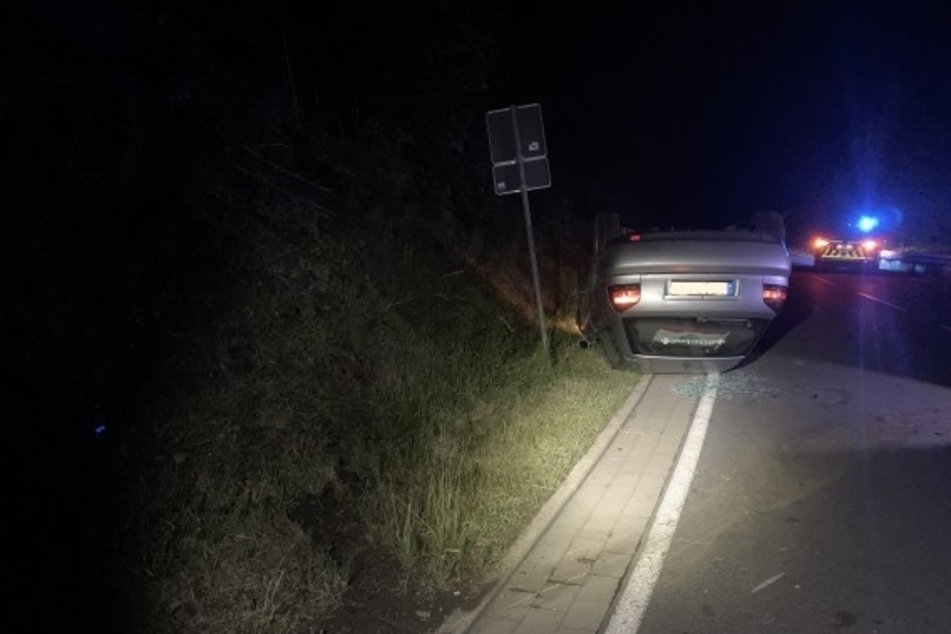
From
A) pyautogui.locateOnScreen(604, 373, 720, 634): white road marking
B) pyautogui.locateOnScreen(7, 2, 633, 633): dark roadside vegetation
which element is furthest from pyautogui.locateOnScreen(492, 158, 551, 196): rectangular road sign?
pyautogui.locateOnScreen(604, 373, 720, 634): white road marking

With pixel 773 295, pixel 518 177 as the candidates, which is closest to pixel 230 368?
pixel 518 177

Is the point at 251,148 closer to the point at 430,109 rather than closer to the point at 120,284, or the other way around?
the point at 120,284

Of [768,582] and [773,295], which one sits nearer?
[768,582]

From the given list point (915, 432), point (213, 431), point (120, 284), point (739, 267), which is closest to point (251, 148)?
point (120, 284)

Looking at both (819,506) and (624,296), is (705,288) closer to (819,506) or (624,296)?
(624,296)

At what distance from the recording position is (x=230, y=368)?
5.80m

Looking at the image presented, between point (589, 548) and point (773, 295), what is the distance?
14.5 ft

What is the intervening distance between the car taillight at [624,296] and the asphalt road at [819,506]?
1.44 meters

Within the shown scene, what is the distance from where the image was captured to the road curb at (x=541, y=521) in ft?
14.0

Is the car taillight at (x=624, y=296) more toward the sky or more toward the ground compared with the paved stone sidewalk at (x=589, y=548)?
more toward the sky

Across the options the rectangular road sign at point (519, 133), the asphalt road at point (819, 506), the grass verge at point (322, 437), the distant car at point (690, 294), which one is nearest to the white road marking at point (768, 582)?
the asphalt road at point (819, 506)

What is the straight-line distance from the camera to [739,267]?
8211 millimetres

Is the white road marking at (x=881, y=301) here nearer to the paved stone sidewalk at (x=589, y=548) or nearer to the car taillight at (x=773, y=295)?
the car taillight at (x=773, y=295)

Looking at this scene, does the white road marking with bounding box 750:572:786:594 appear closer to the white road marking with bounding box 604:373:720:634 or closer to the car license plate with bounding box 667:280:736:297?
the white road marking with bounding box 604:373:720:634
